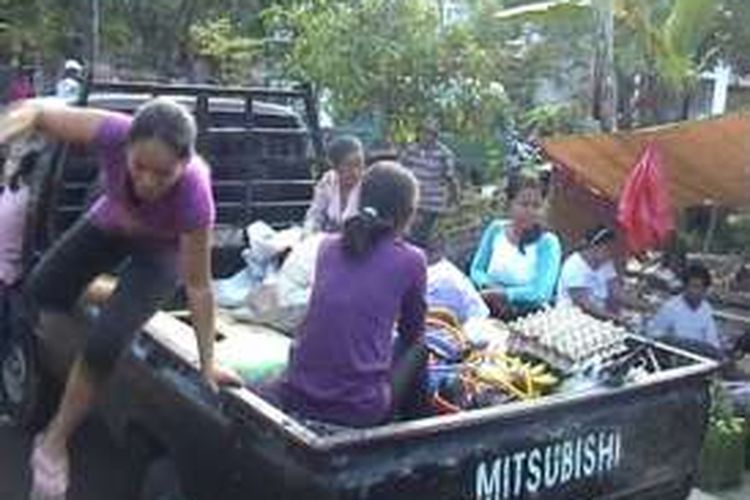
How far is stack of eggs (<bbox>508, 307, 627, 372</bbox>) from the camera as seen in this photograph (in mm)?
4746

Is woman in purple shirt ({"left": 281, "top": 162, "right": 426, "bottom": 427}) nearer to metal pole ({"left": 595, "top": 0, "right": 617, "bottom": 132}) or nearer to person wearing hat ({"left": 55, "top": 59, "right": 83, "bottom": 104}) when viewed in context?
person wearing hat ({"left": 55, "top": 59, "right": 83, "bottom": 104})

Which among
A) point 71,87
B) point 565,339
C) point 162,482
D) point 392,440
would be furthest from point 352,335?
point 71,87

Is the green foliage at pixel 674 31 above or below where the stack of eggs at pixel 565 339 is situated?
above

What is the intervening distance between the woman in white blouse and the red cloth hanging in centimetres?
256

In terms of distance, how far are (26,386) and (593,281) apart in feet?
10.5

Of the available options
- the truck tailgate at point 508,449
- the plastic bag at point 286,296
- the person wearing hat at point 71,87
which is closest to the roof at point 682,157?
the person wearing hat at point 71,87

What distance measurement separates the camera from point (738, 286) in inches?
376

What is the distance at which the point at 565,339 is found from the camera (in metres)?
4.82

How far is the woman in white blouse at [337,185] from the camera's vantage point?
21.6 ft

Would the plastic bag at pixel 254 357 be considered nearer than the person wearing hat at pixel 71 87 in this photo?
Yes

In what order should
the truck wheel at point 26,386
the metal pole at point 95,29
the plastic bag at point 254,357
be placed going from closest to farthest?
the plastic bag at point 254,357 < the truck wheel at point 26,386 < the metal pole at point 95,29

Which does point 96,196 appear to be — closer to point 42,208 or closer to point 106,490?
point 42,208

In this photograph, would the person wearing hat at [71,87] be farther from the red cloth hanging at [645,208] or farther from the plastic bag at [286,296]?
the red cloth hanging at [645,208]

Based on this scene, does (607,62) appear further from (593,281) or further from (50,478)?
(50,478)
